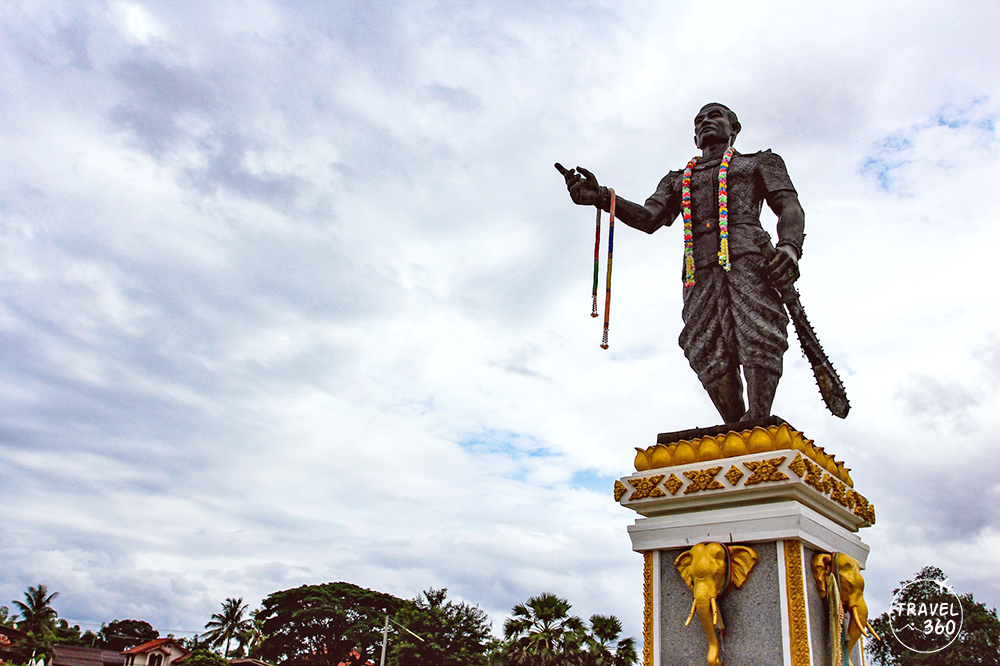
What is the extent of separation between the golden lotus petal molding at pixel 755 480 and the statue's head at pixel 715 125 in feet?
9.63

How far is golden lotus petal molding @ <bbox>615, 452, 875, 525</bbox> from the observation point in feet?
14.5

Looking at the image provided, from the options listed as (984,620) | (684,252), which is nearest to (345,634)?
(984,620)

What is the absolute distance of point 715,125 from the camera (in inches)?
249

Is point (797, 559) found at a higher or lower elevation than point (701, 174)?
lower

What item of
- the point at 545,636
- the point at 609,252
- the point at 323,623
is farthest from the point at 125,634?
the point at 609,252

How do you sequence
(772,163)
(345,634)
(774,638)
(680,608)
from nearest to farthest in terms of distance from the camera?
(774,638) < (680,608) < (772,163) < (345,634)

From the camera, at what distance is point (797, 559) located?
14.1 ft

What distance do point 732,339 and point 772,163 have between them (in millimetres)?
1479

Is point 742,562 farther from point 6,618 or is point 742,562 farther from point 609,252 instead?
point 6,618

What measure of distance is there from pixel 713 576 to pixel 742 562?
8.1 inches

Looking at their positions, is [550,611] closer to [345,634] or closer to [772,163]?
[772,163]


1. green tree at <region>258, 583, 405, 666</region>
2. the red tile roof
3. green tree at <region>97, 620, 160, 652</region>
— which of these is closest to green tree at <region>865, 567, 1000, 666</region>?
green tree at <region>258, 583, 405, 666</region>

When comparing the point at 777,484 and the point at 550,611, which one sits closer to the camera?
the point at 777,484

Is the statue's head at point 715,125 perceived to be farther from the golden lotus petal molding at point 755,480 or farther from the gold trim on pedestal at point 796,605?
the gold trim on pedestal at point 796,605
